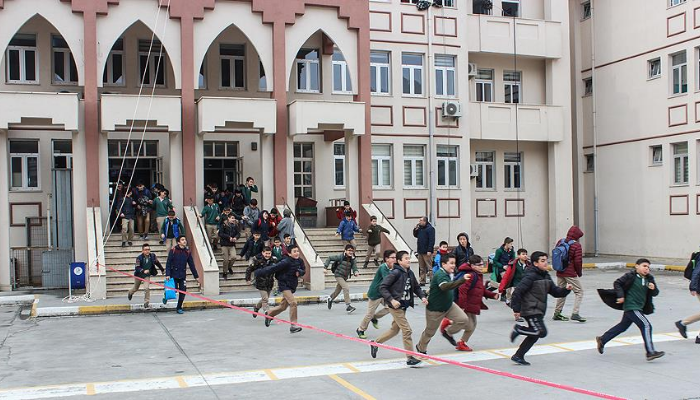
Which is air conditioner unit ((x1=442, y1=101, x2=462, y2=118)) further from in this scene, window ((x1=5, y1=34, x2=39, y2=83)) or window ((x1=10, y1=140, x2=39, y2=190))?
window ((x1=10, y1=140, x2=39, y2=190))

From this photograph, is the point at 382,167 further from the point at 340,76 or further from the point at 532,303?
the point at 532,303

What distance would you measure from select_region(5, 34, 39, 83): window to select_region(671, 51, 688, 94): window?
918 inches

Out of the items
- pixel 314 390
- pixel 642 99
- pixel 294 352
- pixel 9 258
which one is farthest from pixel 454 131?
pixel 314 390

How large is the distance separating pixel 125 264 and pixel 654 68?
21630 millimetres

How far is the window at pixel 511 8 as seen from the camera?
31.7m

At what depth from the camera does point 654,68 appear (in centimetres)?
2995

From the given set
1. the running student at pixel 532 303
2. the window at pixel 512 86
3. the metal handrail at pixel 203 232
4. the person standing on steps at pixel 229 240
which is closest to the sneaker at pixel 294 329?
the running student at pixel 532 303

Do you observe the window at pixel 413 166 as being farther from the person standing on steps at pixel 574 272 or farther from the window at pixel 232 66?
the person standing on steps at pixel 574 272

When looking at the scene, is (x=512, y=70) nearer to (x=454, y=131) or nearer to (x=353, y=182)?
(x=454, y=131)

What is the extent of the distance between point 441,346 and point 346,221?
11.1 meters

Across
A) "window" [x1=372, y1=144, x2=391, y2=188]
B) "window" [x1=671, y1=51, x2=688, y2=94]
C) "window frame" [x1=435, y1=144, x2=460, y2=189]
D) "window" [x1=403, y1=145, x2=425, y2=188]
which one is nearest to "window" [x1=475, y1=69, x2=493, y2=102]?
"window frame" [x1=435, y1=144, x2=460, y2=189]

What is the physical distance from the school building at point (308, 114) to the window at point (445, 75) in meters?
0.09

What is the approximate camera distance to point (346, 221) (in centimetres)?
2383

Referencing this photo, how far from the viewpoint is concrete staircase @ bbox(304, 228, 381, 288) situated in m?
22.7
